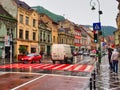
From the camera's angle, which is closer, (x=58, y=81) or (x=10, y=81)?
(x=10, y=81)

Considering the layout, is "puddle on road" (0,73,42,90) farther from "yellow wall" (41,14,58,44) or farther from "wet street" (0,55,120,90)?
"yellow wall" (41,14,58,44)

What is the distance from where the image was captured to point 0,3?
5366cm

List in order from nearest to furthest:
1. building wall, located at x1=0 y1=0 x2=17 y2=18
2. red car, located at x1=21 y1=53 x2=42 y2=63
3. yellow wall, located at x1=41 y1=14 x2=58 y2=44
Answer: red car, located at x1=21 y1=53 x2=42 y2=63, building wall, located at x1=0 y1=0 x2=17 y2=18, yellow wall, located at x1=41 y1=14 x2=58 y2=44

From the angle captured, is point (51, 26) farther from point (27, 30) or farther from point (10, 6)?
point (10, 6)

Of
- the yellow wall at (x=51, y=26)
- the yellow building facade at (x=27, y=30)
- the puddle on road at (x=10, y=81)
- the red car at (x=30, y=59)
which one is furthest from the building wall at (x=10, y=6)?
the puddle on road at (x=10, y=81)

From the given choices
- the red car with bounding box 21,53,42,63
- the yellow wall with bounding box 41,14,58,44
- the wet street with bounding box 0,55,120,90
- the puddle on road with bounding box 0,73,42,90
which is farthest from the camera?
the yellow wall with bounding box 41,14,58,44

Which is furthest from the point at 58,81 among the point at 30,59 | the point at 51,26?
the point at 51,26

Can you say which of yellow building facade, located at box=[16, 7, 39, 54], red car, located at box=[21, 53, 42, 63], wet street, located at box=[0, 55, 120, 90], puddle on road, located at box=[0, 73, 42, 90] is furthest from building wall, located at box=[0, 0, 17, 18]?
puddle on road, located at box=[0, 73, 42, 90]

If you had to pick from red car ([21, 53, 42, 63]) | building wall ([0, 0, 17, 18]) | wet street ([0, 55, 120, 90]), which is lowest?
wet street ([0, 55, 120, 90])

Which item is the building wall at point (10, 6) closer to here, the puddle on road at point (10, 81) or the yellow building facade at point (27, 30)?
the yellow building facade at point (27, 30)

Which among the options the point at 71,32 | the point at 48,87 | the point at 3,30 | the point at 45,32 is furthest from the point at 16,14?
the point at 71,32

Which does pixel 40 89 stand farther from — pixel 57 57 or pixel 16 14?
pixel 16 14

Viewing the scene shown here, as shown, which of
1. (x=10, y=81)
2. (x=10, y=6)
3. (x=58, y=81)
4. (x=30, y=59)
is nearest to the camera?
(x=10, y=81)

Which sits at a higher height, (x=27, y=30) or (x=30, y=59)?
(x=27, y=30)
